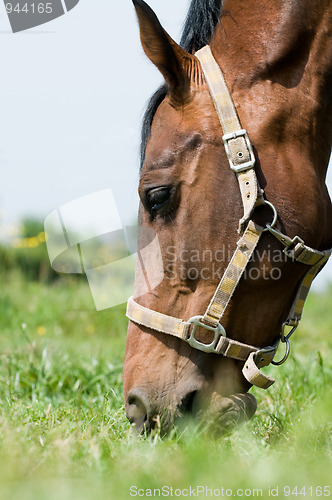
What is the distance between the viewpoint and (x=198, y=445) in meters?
1.90

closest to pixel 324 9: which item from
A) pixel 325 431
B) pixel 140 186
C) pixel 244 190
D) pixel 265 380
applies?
pixel 244 190

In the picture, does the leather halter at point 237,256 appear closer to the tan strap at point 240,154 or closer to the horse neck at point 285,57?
the tan strap at point 240,154

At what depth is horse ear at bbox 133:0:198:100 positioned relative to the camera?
238cm

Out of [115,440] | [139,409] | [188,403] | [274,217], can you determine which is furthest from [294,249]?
[115,440]

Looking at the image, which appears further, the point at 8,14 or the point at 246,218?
the point at 8,14

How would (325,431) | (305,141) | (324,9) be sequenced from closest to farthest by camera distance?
(325,431)
(305,141)
(324,9)

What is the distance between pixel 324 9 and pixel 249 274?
1274 millimetres

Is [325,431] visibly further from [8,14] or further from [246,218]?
[8,14]

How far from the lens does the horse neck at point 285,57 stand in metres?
2.48

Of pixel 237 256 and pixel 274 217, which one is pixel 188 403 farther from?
pixel 274 217

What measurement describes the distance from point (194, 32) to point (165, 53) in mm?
369

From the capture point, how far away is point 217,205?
2369 mm

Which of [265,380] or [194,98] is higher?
[194,98]

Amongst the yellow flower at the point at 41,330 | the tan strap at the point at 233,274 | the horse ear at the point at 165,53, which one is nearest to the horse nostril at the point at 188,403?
the tan strap at the point at 233,274
